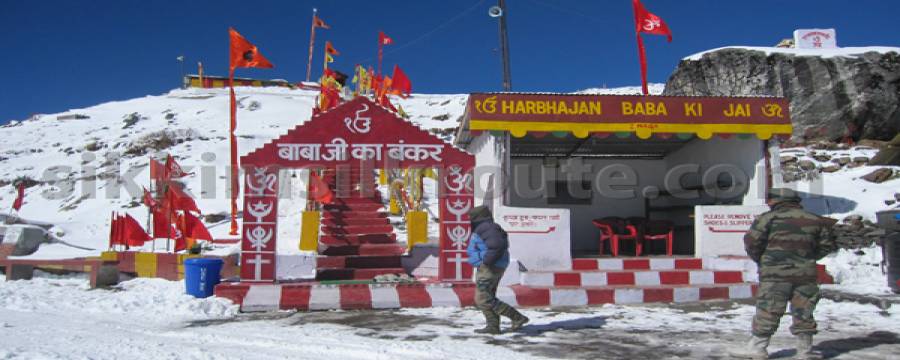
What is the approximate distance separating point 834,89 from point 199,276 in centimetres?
2209

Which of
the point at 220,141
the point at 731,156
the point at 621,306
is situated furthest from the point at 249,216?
the point at 220,141

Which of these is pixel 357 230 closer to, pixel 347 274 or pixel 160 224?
pixel 347 274

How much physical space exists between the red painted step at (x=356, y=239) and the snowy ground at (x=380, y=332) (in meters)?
3.72

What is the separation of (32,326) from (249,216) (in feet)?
9.65

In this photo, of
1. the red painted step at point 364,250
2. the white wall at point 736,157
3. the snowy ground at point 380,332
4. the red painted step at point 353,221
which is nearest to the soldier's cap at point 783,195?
the snowy ground at point 380,332

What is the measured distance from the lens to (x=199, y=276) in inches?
342

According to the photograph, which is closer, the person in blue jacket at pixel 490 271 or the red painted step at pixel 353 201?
the person in blue jacket at pixel 490 271

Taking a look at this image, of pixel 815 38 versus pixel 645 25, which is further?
pixel 815 38

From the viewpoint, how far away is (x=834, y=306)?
748 centimetres

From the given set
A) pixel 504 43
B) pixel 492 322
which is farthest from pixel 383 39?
pixel 492 322

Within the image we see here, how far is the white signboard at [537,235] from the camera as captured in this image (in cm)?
925

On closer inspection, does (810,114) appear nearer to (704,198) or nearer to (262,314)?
(704,198)

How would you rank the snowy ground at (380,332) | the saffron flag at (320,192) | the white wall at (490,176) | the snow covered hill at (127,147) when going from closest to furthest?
the snowy ground at (380,332) < the white wall at (490,176) < the saffron flag at (320,192) < the snow covered hill at (127,147)

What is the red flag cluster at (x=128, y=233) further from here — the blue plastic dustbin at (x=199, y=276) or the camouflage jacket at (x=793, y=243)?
the camouflage jacket at (x=793, y=243)
